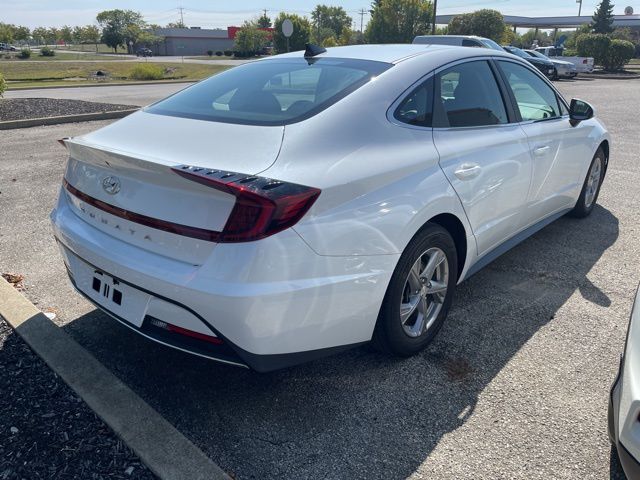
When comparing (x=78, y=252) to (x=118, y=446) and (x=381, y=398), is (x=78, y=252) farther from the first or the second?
(x=381, y=398)

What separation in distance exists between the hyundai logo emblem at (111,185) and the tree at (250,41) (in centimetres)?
6897

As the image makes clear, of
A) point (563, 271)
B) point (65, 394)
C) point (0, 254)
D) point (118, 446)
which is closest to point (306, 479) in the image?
point (118, 446)

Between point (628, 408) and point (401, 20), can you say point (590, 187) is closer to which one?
point (628, 408)

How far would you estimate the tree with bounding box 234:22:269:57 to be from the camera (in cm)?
6681

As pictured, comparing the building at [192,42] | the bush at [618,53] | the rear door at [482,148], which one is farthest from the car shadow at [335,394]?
the building at [192,42]

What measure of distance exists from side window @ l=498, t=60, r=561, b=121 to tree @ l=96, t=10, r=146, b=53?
111 metres

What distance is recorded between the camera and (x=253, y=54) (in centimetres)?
6875

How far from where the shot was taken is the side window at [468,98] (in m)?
3.13

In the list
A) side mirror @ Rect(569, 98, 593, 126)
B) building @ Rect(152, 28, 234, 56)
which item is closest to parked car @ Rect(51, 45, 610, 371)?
side mirror @ Rect(569, 98, 593, 126)

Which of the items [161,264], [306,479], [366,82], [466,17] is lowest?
[306,479]

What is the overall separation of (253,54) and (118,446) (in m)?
71.2

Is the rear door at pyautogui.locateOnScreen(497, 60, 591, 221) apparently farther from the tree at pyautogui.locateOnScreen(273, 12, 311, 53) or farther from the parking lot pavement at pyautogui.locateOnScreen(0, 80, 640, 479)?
the tree at pyautogui.locateOnScreen(273, 12, 311, 53)

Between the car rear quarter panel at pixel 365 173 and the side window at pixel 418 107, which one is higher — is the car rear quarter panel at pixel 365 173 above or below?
below

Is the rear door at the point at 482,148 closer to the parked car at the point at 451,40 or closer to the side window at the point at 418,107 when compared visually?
the side window at the point at 418,107
